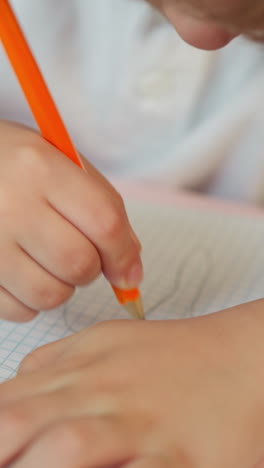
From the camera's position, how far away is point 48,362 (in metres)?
0.31

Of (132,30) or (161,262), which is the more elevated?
(132,30)

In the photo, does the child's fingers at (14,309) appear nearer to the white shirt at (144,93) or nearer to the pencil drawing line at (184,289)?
the pencil drawing line at (184,289)

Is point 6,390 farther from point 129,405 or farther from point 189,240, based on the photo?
point 189,240

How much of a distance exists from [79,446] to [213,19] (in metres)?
0.22

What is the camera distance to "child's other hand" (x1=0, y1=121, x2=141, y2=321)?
0.33 m

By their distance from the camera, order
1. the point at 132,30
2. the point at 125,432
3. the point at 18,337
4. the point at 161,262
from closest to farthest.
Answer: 1. the point at 125,432
2. the point at 18,337
3. the point at 161,262
4. the point at 132,30

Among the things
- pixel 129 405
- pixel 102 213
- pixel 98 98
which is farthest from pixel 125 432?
pixel 98 98

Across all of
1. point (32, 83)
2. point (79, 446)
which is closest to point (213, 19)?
point (32, 83)

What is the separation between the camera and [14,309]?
0.36 m

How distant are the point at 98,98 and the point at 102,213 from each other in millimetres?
323

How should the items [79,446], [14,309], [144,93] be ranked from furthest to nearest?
[144,93] < [14,309] < [79,446]

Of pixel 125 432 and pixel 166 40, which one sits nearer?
pixel 125 432

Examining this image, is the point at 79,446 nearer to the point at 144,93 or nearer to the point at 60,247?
the point at 60,247

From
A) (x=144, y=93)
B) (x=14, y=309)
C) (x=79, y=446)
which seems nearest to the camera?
(x=79, y=446)
